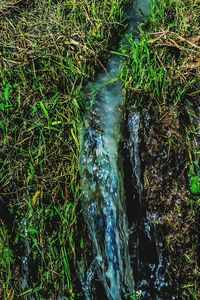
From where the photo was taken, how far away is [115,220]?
101 inches

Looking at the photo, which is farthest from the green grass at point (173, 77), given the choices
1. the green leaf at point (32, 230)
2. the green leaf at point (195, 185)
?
the green leaf at point (32, 230)

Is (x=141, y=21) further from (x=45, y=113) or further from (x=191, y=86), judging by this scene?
(x=45, y=113)

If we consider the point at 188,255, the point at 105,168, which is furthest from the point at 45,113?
the point at 188,255

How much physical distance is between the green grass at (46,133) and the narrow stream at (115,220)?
0.11m

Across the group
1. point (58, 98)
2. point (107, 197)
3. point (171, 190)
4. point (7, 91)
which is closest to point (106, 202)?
point (107, 197)

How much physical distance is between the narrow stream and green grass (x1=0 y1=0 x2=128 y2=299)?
4.2 inches

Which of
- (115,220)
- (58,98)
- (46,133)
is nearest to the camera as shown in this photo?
(115,220)

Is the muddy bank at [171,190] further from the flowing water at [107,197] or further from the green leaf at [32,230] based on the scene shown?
the green leaf at [32,230]

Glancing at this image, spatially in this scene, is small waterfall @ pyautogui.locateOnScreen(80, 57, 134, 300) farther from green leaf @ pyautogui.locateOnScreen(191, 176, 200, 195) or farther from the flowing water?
green leaf @ pyautogui.locateOnScreen(191, 176, 200, 195)

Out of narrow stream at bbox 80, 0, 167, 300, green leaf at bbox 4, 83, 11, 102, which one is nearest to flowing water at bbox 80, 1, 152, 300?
narrow stream at bbox 80, 0, 167, 300

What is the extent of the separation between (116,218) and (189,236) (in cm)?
48

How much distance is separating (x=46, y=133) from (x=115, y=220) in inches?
31.1

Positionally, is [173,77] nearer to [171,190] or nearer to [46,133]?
[171,190]

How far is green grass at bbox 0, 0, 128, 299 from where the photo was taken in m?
2.57
